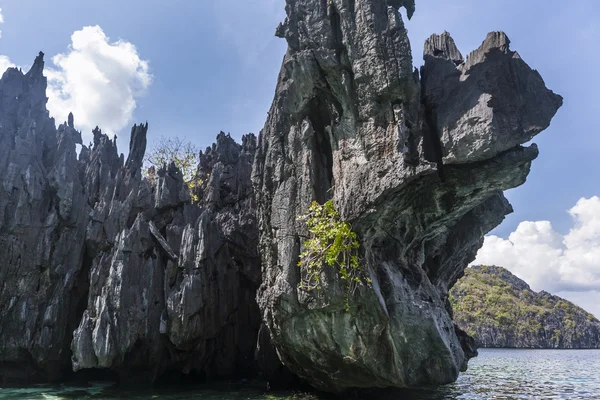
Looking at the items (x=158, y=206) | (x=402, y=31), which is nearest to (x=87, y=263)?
(x=158, y=206)

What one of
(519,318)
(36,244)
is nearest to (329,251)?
(36,244)

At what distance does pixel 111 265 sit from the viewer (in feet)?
68.3

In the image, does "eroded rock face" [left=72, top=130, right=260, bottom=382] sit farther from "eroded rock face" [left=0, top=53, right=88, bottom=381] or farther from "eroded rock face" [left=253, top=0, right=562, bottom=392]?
"eroded rock face" [left=253, top=0, right=562, bottom=392]

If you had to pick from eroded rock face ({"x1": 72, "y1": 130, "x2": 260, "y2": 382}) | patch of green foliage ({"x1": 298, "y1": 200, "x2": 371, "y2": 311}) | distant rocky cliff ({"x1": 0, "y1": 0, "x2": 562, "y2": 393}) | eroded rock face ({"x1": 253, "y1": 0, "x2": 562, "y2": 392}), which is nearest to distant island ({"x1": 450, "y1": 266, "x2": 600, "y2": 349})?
eroded rock face ({"x1": 72, "y1": 130, "x2": 260, "y2": 382})

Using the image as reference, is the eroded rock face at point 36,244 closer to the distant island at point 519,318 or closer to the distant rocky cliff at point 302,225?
the distant rocky cliff at point 302,225

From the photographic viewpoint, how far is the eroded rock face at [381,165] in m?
12.0

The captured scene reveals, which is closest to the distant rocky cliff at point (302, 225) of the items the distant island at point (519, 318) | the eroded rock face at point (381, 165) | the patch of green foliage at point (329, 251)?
the eroded rock face at point (381, 165)

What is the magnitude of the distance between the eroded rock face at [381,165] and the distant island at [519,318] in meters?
78.6

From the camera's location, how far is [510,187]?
12.6 meters

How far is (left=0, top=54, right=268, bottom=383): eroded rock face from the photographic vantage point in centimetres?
2025

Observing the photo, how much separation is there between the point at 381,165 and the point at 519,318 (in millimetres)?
101538

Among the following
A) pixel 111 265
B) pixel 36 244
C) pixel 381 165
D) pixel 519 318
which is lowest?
pixel 519 318

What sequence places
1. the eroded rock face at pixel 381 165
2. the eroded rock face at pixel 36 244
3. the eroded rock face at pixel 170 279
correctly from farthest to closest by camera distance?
the eroded rock face at pixel 36 244 → the eroded rock face at pixel 170 279 → the eroded rock face at pixel 381 165

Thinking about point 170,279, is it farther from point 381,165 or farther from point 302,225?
point 381,165
